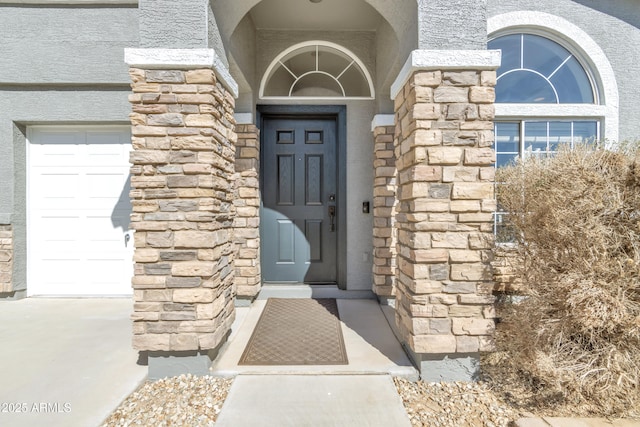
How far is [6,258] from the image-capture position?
12.7 ft

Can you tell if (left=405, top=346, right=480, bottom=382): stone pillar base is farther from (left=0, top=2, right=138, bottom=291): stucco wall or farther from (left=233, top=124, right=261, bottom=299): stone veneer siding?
(left=0, top=2, right=138, bottom=291): stucco wall

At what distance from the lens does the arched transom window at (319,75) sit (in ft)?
12.9

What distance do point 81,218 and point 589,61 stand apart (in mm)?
6336

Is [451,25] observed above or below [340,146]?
above

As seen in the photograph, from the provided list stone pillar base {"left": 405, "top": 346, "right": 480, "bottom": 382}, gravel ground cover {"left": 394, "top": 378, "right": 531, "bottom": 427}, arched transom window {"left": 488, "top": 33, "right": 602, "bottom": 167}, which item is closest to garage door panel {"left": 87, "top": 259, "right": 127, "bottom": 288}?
gravel ground cover {"left": 394, "top": 378, "right": 531, "bottom": 427}

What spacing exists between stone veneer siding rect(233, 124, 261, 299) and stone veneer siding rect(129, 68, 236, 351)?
138 cm

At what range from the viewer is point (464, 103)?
2.16 metres

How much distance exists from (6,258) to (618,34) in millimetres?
7599

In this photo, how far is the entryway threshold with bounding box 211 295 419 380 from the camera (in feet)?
7.25

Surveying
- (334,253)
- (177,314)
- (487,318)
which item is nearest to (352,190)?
(334,253)

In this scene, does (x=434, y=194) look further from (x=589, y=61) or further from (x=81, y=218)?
(x=81, y=218)

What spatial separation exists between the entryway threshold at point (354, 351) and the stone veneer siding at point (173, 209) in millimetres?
331

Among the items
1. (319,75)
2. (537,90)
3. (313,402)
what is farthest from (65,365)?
(537,90)

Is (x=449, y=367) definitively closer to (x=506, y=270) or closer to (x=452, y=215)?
(x=452, y=215)
